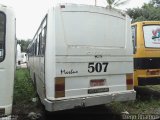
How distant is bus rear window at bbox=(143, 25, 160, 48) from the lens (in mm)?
10414

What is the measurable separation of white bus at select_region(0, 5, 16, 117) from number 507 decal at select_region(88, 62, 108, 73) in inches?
81.1

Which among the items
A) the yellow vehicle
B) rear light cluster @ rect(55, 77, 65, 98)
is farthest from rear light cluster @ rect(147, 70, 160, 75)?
rear light cluster @ rect(55, 77, 65, 98)

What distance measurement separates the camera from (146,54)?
1023 cm

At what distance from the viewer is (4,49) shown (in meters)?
6.50

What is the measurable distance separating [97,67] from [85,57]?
0.42 meters

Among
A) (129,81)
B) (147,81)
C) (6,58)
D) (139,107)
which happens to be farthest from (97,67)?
(147,81)

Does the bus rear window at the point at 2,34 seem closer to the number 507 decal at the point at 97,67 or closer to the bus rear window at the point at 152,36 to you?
the number 507 decal at the point at 97,67

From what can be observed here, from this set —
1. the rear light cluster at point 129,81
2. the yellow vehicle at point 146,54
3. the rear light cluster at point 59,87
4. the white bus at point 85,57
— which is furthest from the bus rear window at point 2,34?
the yellow vehicle at point 146,54

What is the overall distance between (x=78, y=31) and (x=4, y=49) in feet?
6.52

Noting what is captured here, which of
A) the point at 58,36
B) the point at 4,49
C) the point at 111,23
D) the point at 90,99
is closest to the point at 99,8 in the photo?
the point at 111,23

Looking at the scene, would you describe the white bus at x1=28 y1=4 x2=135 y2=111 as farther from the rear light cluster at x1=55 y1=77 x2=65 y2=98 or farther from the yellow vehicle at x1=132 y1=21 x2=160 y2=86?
the yellow vehicle at x1=132 y1=21 x2=160 y2=86

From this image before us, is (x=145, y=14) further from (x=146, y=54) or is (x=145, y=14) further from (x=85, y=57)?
(x=85, y=57)

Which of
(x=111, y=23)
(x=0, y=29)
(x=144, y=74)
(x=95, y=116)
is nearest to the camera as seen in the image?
(x=0, y=29)

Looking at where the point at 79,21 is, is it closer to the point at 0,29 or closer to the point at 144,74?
the point at 0,29
